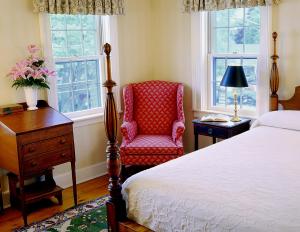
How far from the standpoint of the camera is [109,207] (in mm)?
2498

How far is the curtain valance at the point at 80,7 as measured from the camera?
3.78 metres

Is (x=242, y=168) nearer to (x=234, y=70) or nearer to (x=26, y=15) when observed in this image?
(x=234, y=70)

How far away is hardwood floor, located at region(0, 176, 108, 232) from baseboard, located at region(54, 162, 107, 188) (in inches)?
3.0

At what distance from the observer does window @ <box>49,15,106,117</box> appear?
13.7 feet

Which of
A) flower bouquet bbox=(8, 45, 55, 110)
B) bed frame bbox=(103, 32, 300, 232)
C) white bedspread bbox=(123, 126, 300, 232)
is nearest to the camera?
white bedspread bbox=(123, 126, 300, 232)

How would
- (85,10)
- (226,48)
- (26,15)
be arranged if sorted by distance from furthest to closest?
(226,48), (85,10), (26,15)

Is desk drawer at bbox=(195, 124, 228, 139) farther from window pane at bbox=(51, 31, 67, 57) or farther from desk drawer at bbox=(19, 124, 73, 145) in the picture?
window pane at bbox=(51, 31, 67, 57)

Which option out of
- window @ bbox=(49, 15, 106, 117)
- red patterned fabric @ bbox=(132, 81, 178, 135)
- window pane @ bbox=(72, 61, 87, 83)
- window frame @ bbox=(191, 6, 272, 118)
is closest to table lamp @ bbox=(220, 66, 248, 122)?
window frame @ bbox=(191, 6, 272, 118)

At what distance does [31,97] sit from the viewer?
371cm

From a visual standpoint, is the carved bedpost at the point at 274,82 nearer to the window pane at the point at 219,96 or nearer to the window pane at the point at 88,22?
the window pane at the point at 219,96

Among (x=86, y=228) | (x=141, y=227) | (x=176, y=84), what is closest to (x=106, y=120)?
(x=141, y=227)

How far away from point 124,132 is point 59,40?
1196 mm

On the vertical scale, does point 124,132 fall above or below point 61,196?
above

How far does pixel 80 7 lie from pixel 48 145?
1.51 metres
